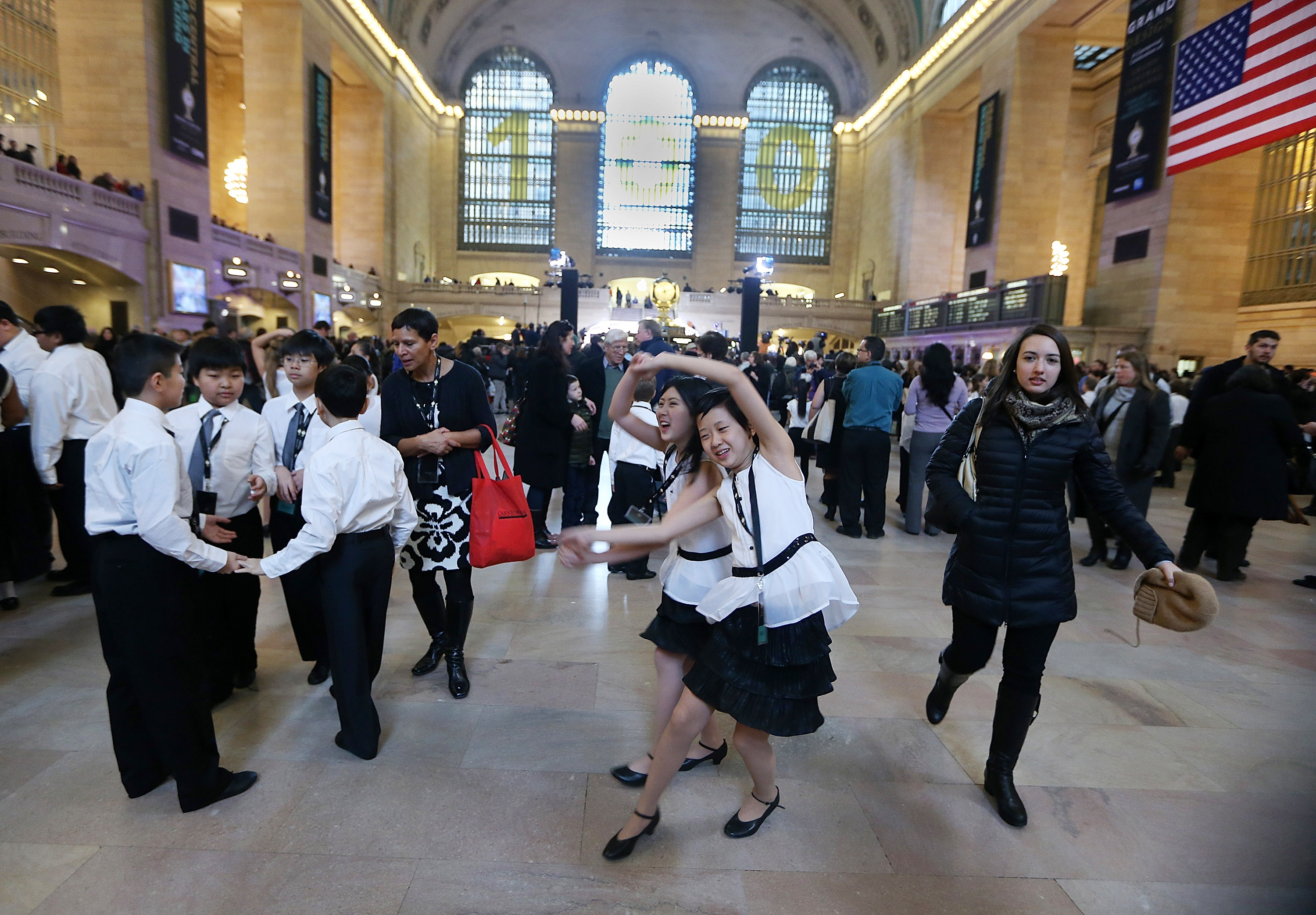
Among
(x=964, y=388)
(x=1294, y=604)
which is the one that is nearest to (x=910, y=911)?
(x=1294, y=604)

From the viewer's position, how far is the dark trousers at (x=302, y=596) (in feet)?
10.1

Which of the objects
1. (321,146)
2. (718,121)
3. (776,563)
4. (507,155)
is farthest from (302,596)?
(507,155)

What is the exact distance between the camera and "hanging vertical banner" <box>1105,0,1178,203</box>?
15789 millimetres

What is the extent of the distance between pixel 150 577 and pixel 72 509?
3.18 meters

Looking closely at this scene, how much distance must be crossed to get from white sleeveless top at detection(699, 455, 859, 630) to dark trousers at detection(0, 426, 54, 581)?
4509 millimetres

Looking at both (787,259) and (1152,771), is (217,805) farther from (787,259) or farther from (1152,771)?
(787,259)

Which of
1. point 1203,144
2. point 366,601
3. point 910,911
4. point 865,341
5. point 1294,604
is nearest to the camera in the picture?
point 910,911

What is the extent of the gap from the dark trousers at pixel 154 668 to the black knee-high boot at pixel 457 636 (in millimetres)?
1026

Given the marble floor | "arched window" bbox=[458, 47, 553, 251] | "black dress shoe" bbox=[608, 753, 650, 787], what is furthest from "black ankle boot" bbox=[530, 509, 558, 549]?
"arched window" bbox=[458, 47, 553, 251]

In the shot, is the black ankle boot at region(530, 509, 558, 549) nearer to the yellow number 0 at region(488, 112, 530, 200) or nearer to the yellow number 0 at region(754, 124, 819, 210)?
the yellow number 0 at region(488, 112, 530, 200)

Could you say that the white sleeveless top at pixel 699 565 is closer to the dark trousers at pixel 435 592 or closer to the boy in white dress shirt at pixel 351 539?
the boy in white dress shirt at pixel 351 539

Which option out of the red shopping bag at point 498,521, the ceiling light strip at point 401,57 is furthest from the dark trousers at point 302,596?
the ceiling light strip at point 401,57

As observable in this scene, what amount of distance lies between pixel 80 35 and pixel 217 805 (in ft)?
→ 65.1

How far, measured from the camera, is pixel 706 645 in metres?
2.17
